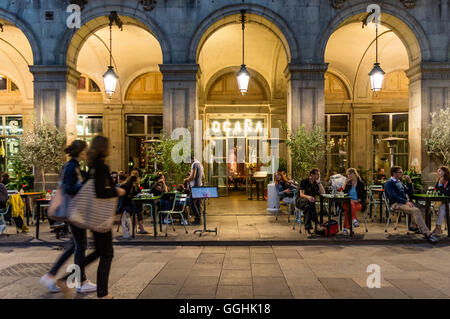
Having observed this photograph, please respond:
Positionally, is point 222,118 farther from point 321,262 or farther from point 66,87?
point 321,262

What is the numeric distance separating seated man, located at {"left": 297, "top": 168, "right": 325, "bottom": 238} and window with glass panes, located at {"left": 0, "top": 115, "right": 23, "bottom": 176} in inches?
600

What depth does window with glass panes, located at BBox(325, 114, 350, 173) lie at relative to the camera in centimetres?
1684

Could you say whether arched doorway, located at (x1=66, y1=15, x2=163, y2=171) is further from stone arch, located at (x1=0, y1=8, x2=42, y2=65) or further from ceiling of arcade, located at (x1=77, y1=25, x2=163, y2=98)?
stone arch, located at (x1=0, y1=8, x2=42, y2=65)

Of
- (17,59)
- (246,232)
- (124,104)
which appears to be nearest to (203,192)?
(246,232)

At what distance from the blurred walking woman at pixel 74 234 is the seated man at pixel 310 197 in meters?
4.90

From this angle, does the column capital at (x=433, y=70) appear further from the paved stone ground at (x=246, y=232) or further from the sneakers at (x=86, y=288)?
the sneakers at (x=86, y=288)

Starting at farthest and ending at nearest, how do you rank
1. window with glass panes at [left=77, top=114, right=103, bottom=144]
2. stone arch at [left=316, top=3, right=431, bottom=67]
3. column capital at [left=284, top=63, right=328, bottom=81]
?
1. window with glass panes at [left=77, top=114, right=103, bottom=144]
2. stone arch at [left=316, top=3, right=431, bottom=67]
3. column capital at [left=284, top=63, right=328, bottom=81]

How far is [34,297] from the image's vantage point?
4.27m

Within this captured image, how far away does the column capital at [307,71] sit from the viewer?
34.3 feet

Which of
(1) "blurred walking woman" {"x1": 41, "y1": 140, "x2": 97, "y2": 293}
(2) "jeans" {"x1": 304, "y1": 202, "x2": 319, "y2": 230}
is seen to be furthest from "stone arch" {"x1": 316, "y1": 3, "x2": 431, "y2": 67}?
(1) "blurred walking woman" {"x1": 41, "y1": 140, "x2": 97, "y2": 293}

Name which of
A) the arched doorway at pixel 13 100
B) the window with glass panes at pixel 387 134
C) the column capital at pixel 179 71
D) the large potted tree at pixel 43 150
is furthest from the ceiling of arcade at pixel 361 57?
the arched doorway at pixel 13 100

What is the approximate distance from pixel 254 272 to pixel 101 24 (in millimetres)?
9735

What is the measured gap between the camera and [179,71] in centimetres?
1055
